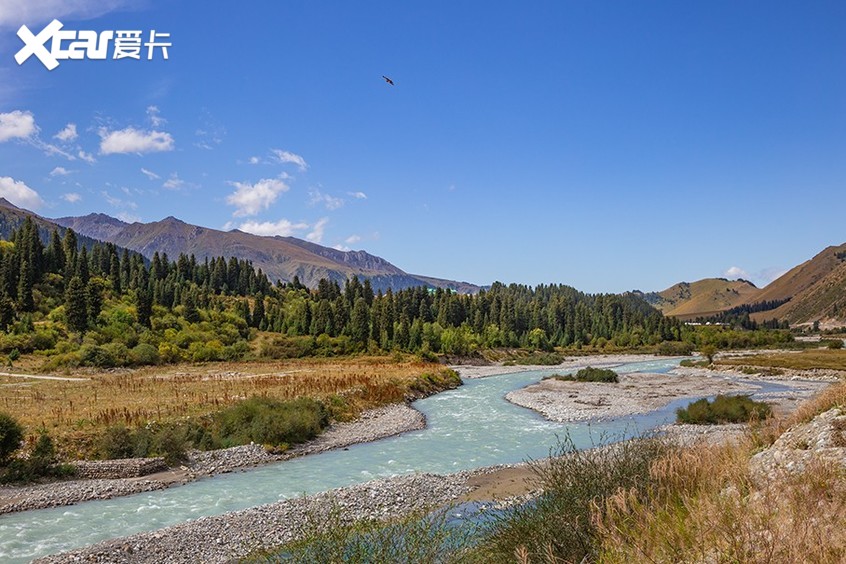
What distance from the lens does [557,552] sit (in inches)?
371

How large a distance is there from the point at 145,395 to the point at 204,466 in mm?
18617

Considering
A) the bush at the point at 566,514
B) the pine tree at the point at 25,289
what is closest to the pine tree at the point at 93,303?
the pine tree at the point at 25,289

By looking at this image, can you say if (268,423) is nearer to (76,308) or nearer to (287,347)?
(76,308)

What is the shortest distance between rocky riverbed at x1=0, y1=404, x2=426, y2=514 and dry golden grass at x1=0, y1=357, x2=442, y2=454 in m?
4.02

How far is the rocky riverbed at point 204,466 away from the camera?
21.0m

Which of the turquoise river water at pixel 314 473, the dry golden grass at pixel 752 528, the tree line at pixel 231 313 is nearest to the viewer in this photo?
the dry golden grass at pixel 752 528

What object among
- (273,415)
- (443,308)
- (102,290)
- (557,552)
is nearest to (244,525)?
(557,552)

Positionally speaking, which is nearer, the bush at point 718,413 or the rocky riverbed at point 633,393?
the bush at point 718,413

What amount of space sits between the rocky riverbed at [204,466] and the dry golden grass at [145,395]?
4.02m

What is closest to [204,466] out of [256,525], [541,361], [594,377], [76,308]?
[256,525]

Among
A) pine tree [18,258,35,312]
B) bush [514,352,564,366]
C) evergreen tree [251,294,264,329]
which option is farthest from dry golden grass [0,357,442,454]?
evergreen tree [251,294,264,329]

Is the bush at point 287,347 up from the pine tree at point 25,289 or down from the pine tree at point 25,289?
down

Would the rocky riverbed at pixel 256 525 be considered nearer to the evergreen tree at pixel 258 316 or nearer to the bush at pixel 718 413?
the bush at pixel 718 413

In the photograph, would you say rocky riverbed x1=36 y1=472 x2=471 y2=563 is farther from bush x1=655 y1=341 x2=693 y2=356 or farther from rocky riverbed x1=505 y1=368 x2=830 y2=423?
bush x1=655 y1=341 x2=693 y2=356
